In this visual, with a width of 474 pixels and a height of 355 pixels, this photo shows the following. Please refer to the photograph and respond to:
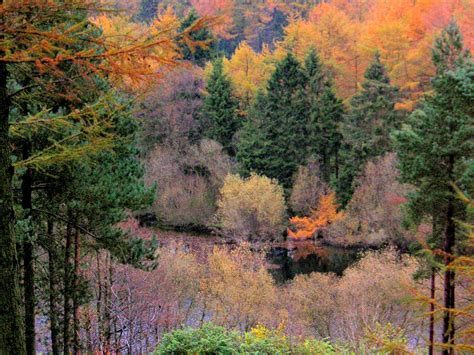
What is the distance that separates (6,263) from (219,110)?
3345cm

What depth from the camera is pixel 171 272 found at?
1920 centimetres

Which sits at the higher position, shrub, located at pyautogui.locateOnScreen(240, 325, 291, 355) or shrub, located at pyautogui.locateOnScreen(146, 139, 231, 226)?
shrub, located at pyautogui.locateOnScreen(146, 139, 231, 226)

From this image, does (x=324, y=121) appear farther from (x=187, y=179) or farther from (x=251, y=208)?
(x=187, y=179)

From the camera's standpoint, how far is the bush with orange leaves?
31109 mm

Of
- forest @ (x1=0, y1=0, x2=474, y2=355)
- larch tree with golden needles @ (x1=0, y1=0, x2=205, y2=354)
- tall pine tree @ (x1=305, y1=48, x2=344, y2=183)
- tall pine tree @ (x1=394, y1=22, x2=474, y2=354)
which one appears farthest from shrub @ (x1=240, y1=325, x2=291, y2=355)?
tall pine tree @ (x1=305, y1=48, x2=344, y2=183)

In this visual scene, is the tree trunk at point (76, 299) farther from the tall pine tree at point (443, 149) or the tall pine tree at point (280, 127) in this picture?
the tall pine tree at point (280, 127)

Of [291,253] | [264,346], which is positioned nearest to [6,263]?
[264,346]

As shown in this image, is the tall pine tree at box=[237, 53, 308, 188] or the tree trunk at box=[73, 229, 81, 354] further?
the tall pine tree at box=[237, 53, 308, 188]

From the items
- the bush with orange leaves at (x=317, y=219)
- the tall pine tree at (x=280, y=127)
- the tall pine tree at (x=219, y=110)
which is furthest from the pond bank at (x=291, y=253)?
the tall pine tree at (x=219, y=110)

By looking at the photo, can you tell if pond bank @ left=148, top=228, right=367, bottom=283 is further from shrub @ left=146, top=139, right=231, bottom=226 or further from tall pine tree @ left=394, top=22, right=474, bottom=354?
tall pine tree @ left=394, top=22, right=474, bottom=354

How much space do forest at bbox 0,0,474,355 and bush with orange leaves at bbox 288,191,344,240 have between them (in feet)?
0.43

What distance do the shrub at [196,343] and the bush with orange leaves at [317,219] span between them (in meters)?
21.8

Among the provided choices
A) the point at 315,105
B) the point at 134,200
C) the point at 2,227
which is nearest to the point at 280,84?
the point at 315,105

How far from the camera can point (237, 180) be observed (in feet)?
102
